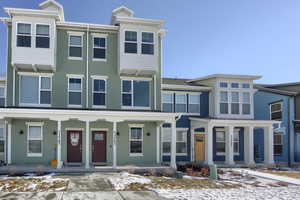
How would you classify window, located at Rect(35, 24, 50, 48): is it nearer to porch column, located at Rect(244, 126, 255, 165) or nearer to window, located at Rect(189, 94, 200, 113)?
window, located at Rect(189, 94, 200, 113)

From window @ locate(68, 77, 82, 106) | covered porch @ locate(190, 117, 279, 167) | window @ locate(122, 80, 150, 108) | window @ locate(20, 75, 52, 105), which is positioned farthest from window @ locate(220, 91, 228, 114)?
window @ locate(20, 75, 52, 105)

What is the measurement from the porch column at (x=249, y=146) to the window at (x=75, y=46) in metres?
12.3

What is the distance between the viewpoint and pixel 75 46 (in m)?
16.4

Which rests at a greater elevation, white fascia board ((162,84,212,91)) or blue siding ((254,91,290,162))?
white fascia board ((162,84,212,91))

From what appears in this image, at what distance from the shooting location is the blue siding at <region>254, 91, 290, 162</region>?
21062 mm

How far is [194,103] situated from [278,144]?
26.8 ft

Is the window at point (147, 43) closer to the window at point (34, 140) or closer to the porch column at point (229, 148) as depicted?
the porch column at point (229, 148)

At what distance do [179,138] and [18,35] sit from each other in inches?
471

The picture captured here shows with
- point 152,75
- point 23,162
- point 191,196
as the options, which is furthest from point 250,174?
point 23,162

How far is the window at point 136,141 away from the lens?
1662cm

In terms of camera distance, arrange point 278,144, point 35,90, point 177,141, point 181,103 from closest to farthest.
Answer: point 35,90 < point 177,141 < point 181,103 < point 278,144

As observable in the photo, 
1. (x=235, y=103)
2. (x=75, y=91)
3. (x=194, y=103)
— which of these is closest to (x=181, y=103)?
(x=194, y=103)

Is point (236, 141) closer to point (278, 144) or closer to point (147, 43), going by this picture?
point (278, 144)

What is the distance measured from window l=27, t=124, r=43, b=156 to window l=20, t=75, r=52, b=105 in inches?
57.5
